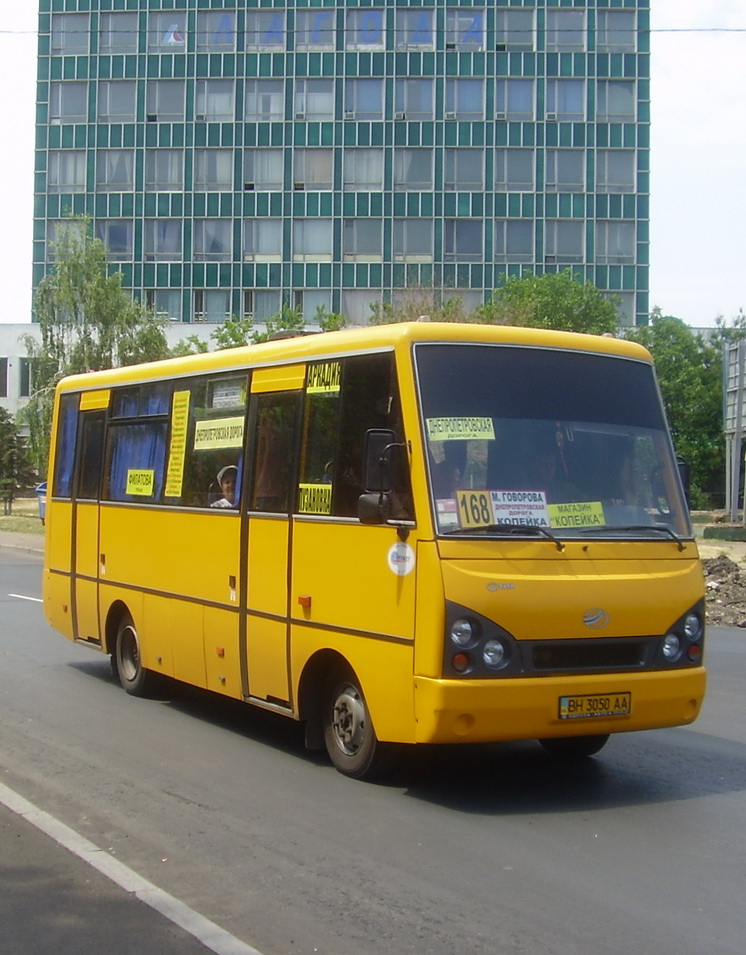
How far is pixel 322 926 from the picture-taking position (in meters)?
5.34

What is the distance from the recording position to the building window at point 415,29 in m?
74.1

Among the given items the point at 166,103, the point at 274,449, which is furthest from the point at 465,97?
the point at 274,449

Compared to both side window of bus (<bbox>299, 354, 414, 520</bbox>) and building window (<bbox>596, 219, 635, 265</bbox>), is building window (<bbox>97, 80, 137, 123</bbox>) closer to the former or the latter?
building window (<bbox>596, 219, 635, 265</bbox>)

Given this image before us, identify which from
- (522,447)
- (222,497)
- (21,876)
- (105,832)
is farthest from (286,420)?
(21,876)

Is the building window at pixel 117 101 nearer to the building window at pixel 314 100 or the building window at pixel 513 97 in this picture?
the building window at pixel 314 100

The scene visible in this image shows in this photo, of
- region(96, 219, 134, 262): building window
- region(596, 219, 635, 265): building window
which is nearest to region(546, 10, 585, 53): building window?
region(596, 219, 635, 265): building window

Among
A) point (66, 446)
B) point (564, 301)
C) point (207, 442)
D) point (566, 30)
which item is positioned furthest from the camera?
→ point (566, 30)

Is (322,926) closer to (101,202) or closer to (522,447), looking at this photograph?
(522,447)

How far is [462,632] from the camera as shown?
23.7 ft

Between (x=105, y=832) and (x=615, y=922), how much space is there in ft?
9.11

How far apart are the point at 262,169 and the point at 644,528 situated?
7069cm

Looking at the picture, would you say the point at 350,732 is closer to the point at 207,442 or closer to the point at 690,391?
the point at 207,442

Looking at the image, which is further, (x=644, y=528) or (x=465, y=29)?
(x=465, y=29)

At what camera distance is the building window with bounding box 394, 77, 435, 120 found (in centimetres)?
7456
